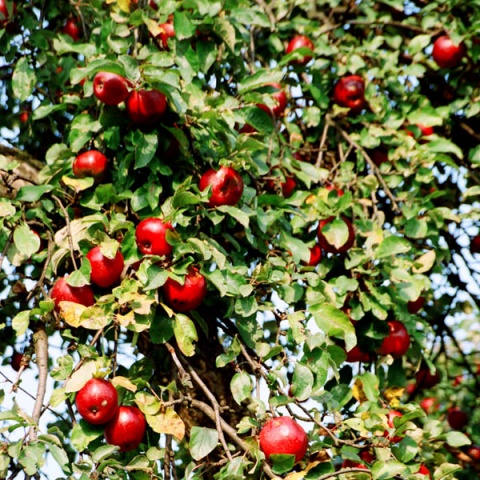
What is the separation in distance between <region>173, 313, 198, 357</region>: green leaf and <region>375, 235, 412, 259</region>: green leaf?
66 centimetres

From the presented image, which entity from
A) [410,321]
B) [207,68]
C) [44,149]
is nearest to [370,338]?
[410,321]

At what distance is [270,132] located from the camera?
83.2 inches

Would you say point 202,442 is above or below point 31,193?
below

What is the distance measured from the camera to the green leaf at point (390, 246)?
2.07 metres

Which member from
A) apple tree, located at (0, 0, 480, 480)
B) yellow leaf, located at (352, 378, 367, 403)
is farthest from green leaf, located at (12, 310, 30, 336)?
yellow leaf, located at (352, 378, 367, 403)

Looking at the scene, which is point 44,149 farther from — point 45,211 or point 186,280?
point 186,280

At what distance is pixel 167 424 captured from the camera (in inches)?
64.0

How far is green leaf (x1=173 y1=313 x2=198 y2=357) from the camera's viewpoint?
1.69 meters

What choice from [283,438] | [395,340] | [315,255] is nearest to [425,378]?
[395,340]

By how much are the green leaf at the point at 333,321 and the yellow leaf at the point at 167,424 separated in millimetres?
441

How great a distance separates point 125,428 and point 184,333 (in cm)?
25

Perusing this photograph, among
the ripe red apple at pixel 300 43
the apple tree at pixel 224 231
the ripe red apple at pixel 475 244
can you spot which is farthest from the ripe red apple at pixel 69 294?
the ripe red apple at pixel 475 244

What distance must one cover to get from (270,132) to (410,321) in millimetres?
716

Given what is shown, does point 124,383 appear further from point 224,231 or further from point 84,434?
point 224,231
